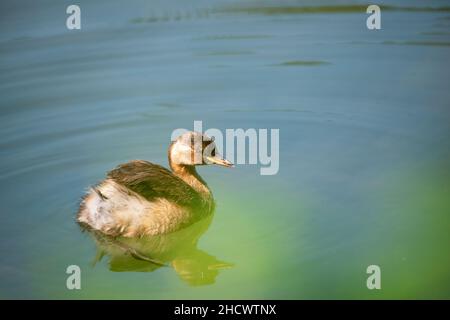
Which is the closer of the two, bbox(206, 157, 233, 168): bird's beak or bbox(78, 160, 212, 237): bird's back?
bbox(78, 160, 212, 237): bird's back

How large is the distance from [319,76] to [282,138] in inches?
56.5

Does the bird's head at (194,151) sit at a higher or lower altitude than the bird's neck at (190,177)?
higher

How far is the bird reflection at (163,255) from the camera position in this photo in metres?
5.86

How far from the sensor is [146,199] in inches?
241

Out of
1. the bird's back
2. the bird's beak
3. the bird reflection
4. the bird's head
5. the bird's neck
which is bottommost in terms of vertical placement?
the bird reflection

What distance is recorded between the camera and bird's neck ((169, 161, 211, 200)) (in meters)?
6.59

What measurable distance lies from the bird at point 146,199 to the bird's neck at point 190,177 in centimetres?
7

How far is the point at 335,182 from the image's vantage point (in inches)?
271

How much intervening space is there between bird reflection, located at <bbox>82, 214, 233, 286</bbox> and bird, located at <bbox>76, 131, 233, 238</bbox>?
54 mm

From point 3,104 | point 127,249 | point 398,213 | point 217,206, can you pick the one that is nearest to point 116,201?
point 127,249

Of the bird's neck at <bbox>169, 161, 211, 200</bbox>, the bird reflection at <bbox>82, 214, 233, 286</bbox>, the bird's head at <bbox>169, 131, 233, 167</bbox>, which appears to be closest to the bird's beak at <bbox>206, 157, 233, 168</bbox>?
the bird's head at <bbox>169, 131, 233, 167</bbox>

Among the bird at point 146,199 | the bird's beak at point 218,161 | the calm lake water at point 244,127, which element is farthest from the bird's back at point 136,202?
the bird's beak at point 218,161

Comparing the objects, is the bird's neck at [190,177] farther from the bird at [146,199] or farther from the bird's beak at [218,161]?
the bird's beak at [218,161]

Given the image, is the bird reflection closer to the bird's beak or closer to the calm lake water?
the calm lake water
